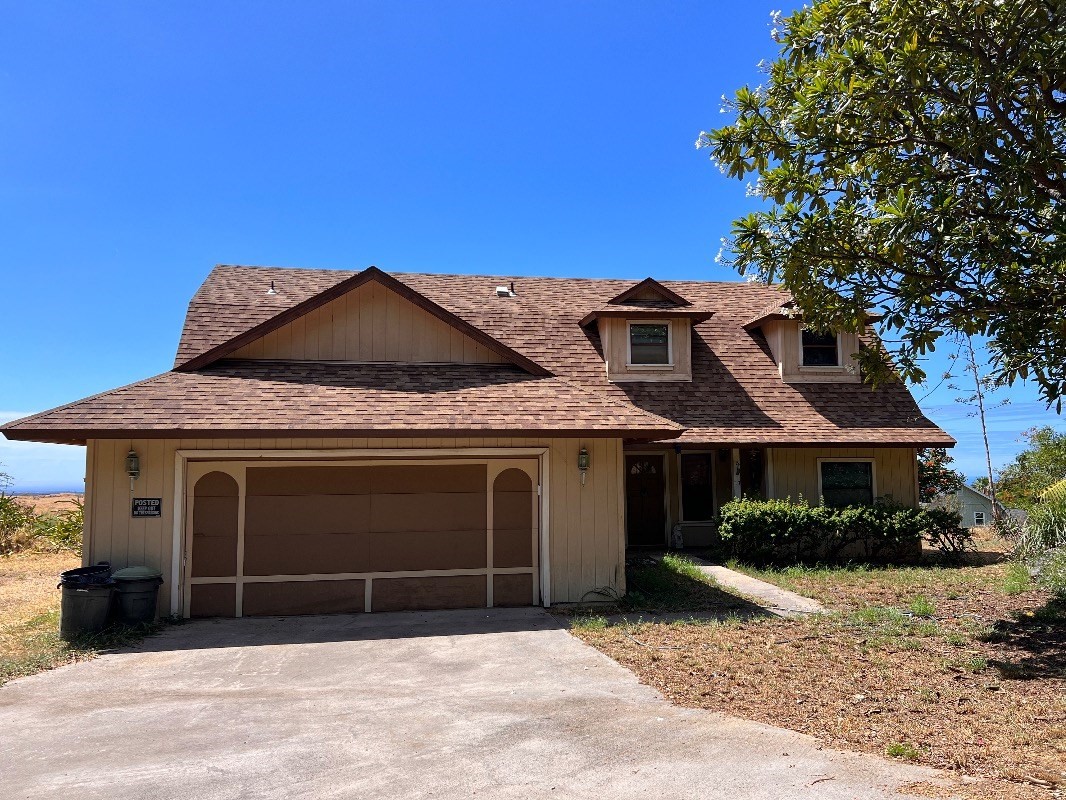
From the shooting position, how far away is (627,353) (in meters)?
18.0

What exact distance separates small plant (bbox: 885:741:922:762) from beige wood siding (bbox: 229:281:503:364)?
9.02 m

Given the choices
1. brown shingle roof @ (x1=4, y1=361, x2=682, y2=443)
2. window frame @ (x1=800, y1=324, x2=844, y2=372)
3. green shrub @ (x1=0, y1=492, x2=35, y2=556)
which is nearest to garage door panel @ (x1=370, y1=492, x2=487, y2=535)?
brown shingle roof @ (x1=4, y1=361, x2=682, y2=443)

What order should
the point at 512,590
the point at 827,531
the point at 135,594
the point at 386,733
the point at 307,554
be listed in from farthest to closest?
1. the point at 827,531
2. the point at 512,590
3. the point at 307,554
4. the point at 135,594
5. the point at 386,733

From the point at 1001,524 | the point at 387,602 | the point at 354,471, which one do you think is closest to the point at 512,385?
the point at 354,471

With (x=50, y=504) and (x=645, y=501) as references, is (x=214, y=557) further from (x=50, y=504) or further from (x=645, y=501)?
(x=50, y=504)

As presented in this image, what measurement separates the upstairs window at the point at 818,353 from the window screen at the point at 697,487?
10.7 ft

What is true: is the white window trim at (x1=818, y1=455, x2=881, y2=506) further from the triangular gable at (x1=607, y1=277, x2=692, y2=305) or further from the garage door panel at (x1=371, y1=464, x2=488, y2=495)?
the garage door panel at (x1=371, y1=464, x2=488, y2=495)

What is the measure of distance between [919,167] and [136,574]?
35.1ft

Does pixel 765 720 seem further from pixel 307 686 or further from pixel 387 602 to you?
pixel 387 602

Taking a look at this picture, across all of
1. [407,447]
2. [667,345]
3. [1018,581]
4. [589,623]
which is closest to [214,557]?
[407,447]

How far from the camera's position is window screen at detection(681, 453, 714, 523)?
59.8ft

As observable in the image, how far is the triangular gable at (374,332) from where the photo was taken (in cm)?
1287

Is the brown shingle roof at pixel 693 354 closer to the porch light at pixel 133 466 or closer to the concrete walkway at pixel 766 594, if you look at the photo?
the concrete walkway at pixel 766 594

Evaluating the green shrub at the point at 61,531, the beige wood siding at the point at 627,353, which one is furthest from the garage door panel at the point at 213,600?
the green shrub at the point at 61,531
